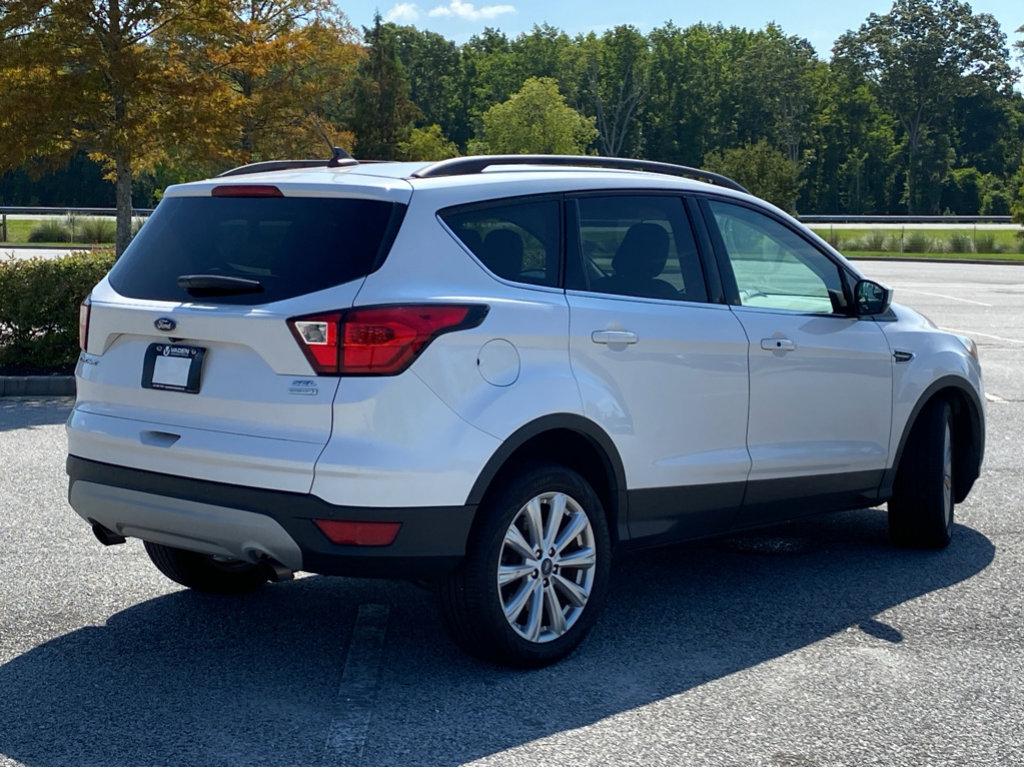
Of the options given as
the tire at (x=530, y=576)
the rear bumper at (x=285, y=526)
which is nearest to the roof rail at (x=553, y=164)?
the tire at (x=530, y=576)

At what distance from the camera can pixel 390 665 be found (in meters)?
5.30

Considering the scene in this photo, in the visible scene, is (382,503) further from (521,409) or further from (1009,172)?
(1009,172)

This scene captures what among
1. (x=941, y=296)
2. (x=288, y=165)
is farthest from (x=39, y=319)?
(x=941, y=296)

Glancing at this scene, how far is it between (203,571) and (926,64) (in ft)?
383

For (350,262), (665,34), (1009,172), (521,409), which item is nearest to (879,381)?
(521,409)

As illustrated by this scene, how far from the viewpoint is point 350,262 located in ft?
16.1

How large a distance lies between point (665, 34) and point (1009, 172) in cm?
3766

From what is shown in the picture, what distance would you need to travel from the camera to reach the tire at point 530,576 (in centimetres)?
507

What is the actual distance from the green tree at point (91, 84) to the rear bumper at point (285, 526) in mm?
13684

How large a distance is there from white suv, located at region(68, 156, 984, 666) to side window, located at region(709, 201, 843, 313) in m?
0.02

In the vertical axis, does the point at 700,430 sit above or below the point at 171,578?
above

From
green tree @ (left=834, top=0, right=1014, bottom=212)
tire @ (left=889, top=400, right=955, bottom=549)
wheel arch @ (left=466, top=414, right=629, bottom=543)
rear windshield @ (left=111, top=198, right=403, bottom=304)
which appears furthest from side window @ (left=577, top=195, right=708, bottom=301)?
green tree @ (left=834, top=0, right=1014, bottom=212)

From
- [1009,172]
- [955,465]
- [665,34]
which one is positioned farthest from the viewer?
[665,34]

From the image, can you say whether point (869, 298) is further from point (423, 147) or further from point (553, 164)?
point (423, 147)
